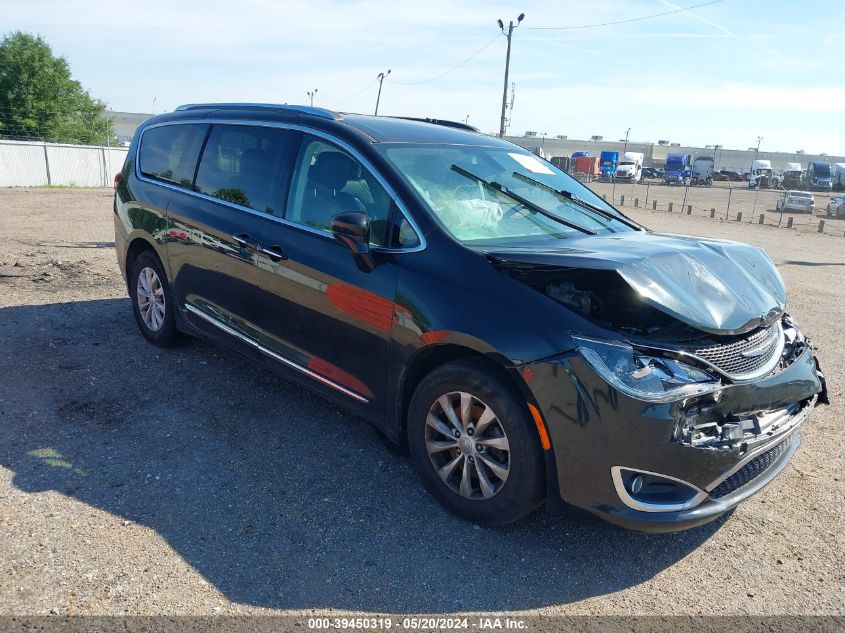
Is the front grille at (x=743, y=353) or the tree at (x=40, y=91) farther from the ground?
the tree at (x=40, y=91)

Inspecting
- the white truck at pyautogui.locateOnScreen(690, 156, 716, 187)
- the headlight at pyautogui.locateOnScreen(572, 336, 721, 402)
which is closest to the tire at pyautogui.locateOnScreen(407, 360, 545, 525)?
the headlight at pyautogui.locateOnScreen(572, 336, 721, 402)

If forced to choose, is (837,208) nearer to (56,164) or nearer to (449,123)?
(449,123)

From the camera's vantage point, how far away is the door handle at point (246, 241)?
4.20 metres

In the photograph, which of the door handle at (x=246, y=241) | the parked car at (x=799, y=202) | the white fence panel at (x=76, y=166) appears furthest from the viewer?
the parked car at (x=799, y=202)

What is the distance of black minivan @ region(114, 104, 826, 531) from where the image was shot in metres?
2.78

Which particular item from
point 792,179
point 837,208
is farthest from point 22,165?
point 792,179

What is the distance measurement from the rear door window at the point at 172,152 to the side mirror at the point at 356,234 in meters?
2.08

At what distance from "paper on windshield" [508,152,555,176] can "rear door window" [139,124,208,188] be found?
2347mm

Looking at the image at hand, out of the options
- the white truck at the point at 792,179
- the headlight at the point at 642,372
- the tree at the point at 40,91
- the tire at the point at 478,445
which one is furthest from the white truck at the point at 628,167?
the headlight at the point at 642,372

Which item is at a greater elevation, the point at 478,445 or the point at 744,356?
the point at 744,356

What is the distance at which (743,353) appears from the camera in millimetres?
3027

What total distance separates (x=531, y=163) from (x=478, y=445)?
2.26 metres

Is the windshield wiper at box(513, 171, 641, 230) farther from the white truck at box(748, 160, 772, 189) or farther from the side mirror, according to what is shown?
the white truck at box(748, 160, 772, 189)

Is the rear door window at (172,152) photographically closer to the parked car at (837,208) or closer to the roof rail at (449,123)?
the roof rail at (449,123)
